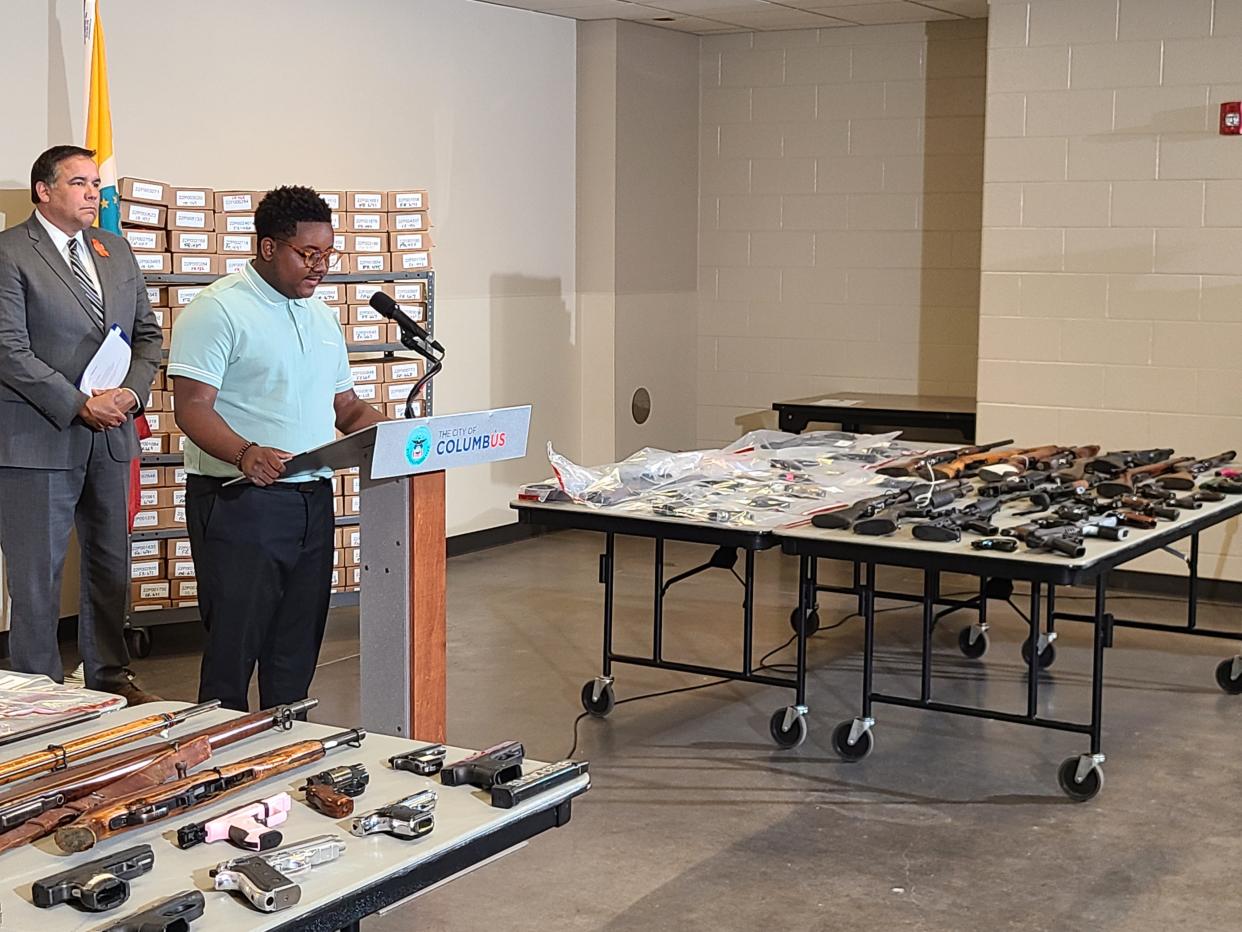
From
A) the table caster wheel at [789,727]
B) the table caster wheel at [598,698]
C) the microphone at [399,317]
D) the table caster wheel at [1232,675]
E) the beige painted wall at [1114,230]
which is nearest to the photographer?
the microphone at [399,317]

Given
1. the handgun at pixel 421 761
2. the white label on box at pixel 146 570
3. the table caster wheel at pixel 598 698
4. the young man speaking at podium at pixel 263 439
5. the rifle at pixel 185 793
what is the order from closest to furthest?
1. the rifle at pixel 185 793
2. the handgun at pixel 421 761
3. the young man speaking at podium at pixel 263 439
4. the table caster wheel at pixel 598 698
5. the white label on box at pixel 146 570

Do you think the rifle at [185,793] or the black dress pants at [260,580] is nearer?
the rifle at [185,793]

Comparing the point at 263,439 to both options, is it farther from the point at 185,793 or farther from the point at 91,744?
the point at 185,793

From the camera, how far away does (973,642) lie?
20.2ft

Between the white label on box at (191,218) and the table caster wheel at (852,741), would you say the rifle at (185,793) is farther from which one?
the white label on box at (191,218)

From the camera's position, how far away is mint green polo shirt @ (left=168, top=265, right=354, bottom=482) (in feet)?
11.8

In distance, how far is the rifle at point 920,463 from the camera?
5.51m

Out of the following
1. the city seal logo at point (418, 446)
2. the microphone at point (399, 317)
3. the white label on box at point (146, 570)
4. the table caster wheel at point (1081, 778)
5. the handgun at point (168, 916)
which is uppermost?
the microphone at point (399, 317)

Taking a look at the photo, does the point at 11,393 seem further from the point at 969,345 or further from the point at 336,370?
the point at 969,345

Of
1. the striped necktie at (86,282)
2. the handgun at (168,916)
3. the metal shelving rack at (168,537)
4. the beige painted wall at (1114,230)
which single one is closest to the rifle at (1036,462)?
the beige painted wall at (1114,230)

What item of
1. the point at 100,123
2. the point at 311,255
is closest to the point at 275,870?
the point at 311,255

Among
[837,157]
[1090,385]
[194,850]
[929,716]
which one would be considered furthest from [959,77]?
[194,850]

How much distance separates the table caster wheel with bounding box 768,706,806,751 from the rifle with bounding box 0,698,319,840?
2.59 metres

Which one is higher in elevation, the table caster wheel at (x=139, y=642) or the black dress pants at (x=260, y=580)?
the black dress pants at (x=260, y=580)
